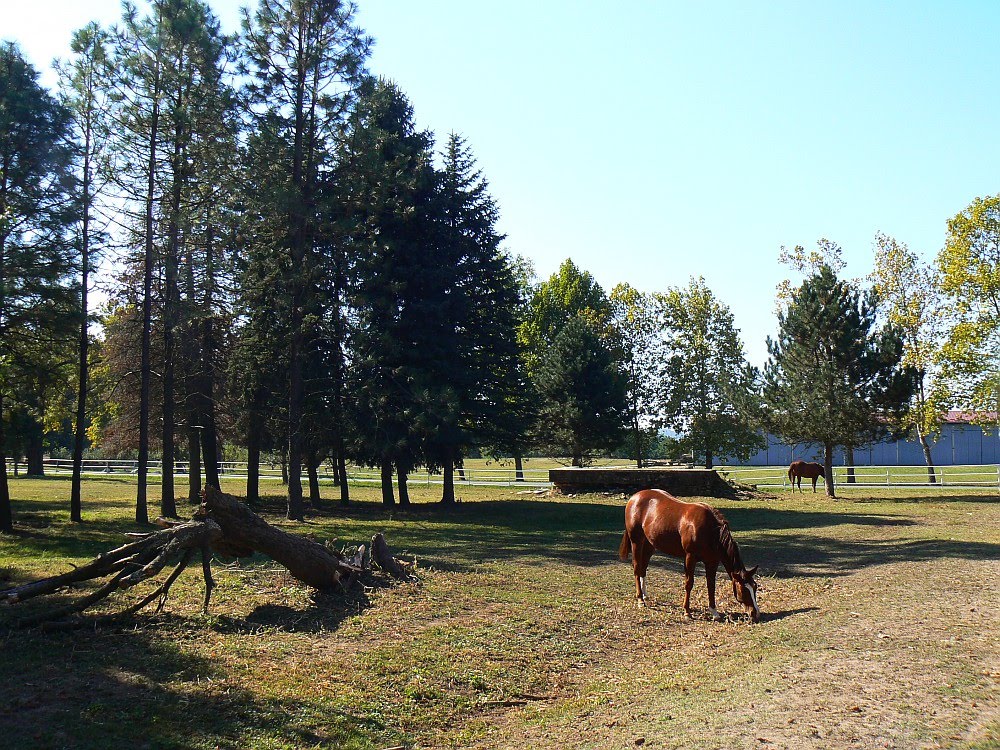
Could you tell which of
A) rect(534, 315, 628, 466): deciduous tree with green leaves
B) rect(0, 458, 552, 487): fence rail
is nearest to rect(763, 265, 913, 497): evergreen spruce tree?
rect(534, 315, 628, 466): deciduous tree with green leaves

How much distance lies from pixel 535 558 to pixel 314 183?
12908mm

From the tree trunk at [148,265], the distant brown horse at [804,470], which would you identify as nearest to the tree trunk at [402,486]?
the tree trunk at [148,265]

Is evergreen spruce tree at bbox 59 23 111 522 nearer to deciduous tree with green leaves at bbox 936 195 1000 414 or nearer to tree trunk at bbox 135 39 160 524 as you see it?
tree trunk at bbox 135 39 160 524

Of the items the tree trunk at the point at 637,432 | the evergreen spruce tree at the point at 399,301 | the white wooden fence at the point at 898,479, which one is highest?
the evergreen spruce tree at the point at 399,301

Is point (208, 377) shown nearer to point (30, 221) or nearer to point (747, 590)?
point (30, 221)

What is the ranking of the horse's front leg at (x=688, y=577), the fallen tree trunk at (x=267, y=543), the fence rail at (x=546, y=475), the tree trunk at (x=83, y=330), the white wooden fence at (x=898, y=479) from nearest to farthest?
the fallen tree trunk at (x=267, y=543)
the horse's front leg at (x=688, y=577)
the tree trunk at (x=83, y=330)
the white wooden fence at (x=898, y=479)
the fence rail at (x=546, y=475)

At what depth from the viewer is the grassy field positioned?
5969 millimetres

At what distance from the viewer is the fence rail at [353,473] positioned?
4300cm

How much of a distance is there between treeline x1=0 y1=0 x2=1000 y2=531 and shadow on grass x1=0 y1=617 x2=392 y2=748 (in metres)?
12.6

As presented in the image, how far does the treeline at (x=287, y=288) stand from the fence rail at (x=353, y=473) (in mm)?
10953

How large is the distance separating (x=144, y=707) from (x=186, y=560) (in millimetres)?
3225

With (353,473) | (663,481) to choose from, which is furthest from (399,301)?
(353,473)

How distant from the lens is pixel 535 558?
15.6m

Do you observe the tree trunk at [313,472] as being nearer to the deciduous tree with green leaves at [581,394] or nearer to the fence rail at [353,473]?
the fence rail at [353,473]
